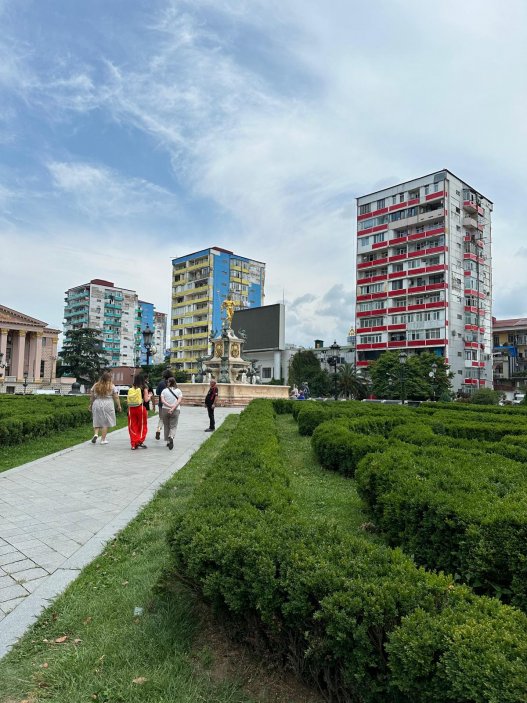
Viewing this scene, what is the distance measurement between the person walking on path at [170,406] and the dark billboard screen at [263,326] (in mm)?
55178

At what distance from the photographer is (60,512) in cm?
564

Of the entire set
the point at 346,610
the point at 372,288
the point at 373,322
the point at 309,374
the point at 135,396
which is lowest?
the point at 346,610

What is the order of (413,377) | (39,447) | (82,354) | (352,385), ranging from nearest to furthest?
(39,447) < (413,377) < (352,385) < (82,354)

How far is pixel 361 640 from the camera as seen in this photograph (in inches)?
81.2

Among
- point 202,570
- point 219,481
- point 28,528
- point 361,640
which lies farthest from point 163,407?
point 361,640

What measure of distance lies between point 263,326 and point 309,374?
1166 centimetres

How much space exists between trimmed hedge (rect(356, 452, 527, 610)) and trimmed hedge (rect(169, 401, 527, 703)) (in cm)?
94

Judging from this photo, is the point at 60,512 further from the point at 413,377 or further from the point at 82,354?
the point at 82,354

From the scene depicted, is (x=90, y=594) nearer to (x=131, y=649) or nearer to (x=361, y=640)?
(x=131, y=649)

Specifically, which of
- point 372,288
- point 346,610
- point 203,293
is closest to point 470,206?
point 372,288

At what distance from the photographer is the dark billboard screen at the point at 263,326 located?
66250 millimetres

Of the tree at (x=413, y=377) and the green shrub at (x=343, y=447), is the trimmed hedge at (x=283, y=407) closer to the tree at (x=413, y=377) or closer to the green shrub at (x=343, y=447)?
the green shrub at (x=343, y=447)

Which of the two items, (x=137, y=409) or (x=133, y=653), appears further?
(x=137, y=409)

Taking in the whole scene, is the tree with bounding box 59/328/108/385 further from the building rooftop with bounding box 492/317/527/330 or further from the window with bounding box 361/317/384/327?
the building rooftop with bounding box 492/317/527/330
